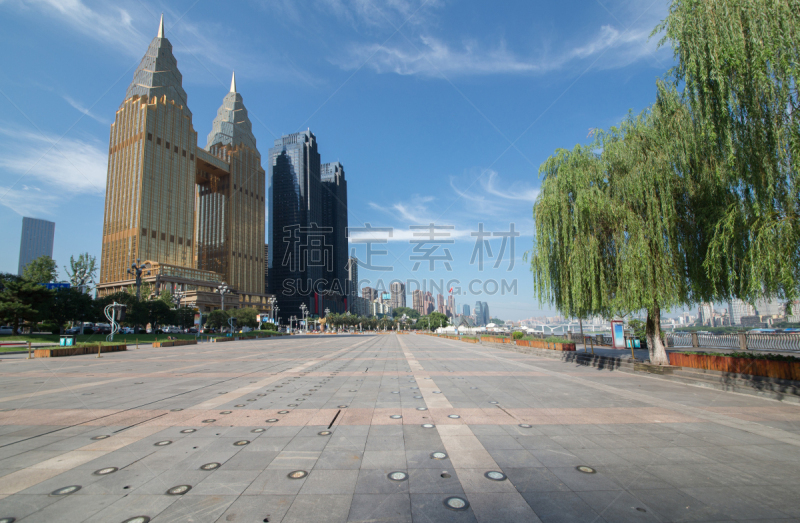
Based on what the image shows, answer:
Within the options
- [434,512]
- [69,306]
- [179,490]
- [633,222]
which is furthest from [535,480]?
[69,306]

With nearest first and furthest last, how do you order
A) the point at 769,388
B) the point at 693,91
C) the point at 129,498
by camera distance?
the point at 129,498 < the point at 693,91 < the point at 769,388

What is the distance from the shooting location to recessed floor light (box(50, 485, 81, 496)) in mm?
4336

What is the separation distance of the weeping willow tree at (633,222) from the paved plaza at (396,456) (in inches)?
166

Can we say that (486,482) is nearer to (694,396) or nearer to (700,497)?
(700,497)

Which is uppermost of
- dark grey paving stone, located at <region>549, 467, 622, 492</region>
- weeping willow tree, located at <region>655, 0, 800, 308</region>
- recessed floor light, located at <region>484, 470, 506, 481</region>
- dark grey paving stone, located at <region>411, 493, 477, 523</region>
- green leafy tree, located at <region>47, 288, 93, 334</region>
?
weeping willow tree, located at <region>655, 0, 800, 308</region>

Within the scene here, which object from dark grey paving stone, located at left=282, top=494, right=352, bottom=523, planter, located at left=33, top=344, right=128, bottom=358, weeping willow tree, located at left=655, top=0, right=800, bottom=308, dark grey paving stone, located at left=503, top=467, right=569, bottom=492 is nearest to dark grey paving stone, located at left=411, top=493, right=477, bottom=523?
dark grey paving stone, located at left=282, top=494, right=352, bottom=523

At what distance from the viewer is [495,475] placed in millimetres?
4887

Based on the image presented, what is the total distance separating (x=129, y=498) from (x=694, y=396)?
42.9ft

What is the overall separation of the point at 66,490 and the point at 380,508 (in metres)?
3.94

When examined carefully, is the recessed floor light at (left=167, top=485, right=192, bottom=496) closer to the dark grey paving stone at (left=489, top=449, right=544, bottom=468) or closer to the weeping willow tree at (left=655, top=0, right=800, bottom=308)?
the dark grey paving stone at (left=489, top=449, right=544, bottom=468)

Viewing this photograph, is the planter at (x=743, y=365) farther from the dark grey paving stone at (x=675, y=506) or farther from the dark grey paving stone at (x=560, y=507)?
the dark grey paving stone at (x=560, y=507)

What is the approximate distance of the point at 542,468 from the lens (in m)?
5.14

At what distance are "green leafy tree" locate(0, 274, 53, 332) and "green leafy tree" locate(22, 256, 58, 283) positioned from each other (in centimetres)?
1647

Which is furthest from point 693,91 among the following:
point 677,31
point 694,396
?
point 694,396
